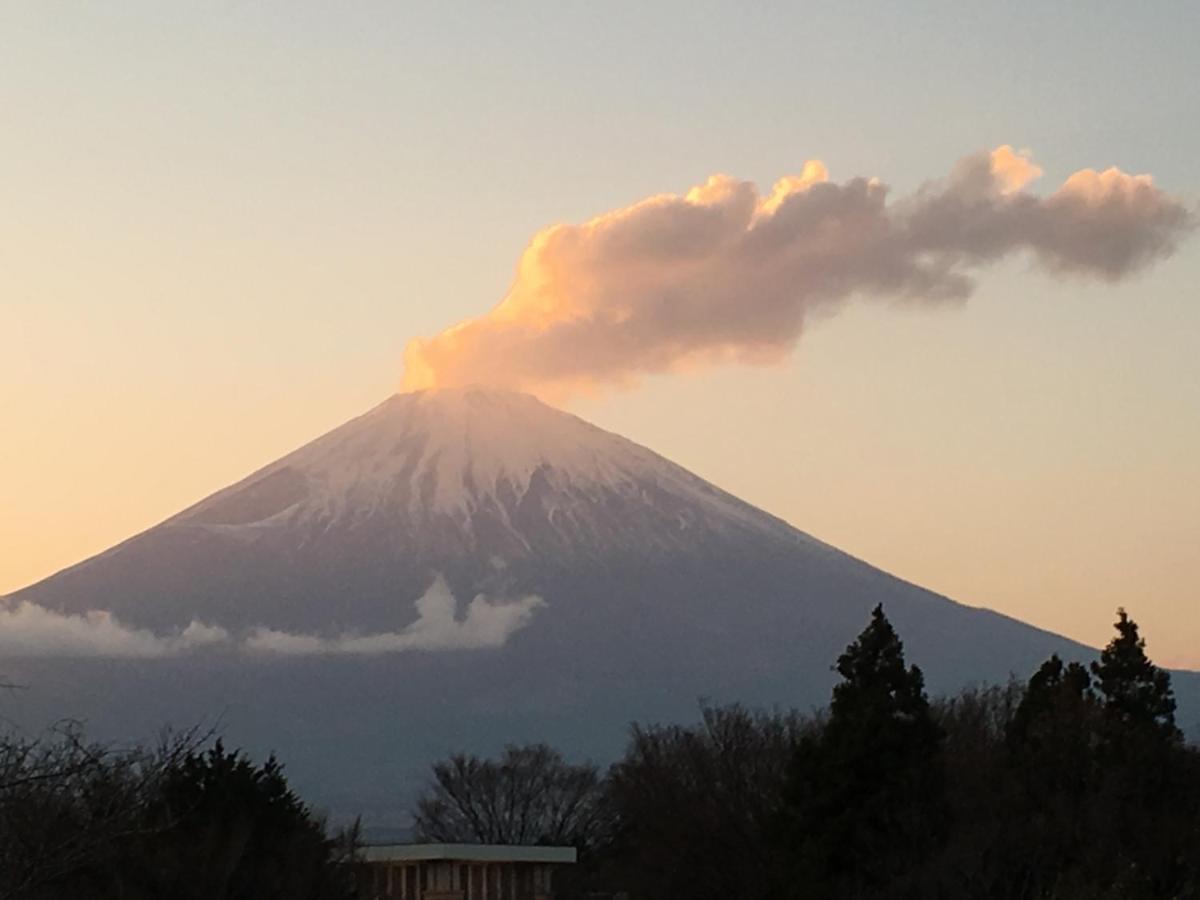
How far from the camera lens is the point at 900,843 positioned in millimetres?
36031

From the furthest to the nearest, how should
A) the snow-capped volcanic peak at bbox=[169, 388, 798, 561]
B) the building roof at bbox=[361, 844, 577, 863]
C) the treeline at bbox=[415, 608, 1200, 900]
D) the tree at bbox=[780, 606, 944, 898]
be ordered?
the snow-capped volcanic peak at bbox=[169, 388, 798, 561] < the building roof at bbox=[361, 844, 577, 863] < the tree at bbox=[780, 606, 944, 898] < the treeline at bbox=[415, 608, 1200, 900]

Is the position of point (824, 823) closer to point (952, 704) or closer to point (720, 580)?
point (952, 704)

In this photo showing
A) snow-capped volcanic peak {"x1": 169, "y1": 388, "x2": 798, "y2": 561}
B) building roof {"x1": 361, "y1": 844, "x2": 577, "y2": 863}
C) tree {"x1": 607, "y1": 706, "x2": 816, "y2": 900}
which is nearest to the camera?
building roof {"x1": 361, "y1": 844, "x2": 577, "y2": 863}

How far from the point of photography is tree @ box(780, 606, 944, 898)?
35.9 metres

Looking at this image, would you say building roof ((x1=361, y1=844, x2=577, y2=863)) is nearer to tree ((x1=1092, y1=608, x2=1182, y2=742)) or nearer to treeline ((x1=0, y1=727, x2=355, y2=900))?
treeline ((x1=0, y1=727, x2=355, y2=900))

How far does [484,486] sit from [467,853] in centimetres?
11994

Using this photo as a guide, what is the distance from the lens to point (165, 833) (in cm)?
2788

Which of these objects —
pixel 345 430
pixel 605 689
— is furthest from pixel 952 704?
pixel 345 430

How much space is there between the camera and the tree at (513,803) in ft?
→ 284

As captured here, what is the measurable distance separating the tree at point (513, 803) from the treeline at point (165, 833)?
47561mm

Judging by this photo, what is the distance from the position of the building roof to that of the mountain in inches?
3667

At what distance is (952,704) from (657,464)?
104432 mm

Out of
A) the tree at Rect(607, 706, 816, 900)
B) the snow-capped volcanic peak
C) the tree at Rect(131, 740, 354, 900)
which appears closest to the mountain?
the snow-capped volcanic peak

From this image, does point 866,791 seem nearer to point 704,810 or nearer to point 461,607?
point 704,810
